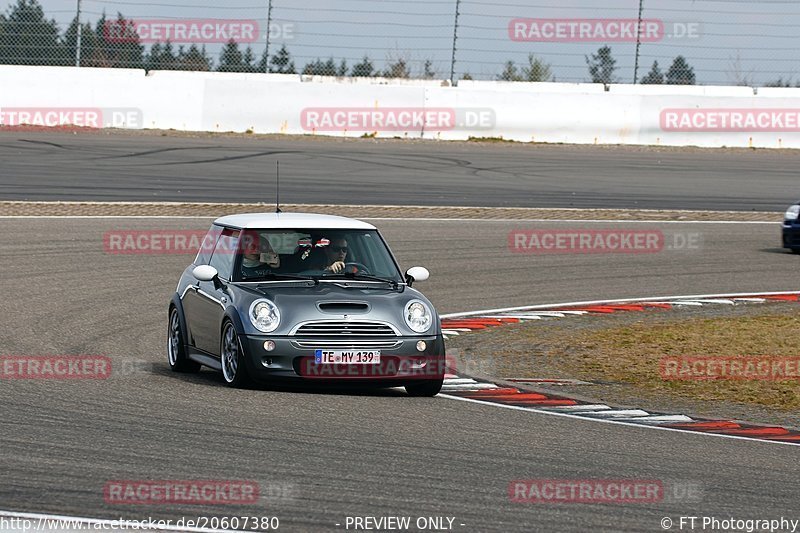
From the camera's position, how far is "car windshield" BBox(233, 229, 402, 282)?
11.0 meters

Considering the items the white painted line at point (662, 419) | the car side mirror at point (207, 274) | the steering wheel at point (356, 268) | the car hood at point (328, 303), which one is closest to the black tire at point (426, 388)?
the car hood at point (328, 303)

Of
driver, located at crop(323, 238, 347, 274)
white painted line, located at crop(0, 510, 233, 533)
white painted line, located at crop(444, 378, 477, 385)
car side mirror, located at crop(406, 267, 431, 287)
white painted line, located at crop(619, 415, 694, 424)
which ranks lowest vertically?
white painted line, located at crop(444, 378, 477, 385)

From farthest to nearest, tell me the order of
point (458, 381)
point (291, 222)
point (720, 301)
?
point (720, 301) → point (458, 381) → point (291, 222)

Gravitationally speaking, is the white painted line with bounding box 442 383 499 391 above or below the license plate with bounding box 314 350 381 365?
below

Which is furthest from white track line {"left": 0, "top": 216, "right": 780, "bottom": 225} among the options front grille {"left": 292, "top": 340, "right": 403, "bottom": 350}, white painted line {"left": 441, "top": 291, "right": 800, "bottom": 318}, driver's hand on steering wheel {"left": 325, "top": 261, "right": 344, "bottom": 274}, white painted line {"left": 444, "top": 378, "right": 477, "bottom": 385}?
front grille {"left": 292, "top": 340, "right": 403, "bottom": 350}

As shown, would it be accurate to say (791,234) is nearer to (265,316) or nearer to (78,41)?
(265,316)

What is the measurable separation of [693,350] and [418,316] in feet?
13.7

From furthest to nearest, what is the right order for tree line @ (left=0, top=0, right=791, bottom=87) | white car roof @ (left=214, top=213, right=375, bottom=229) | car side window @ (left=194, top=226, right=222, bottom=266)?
tree line @ (left=0, top=0, right=791, bottom=87)
car side window @ (left=194, top=226, right=222, bottom=266)
white car roof @ (left=214, top=213, right=375, bottom=229)

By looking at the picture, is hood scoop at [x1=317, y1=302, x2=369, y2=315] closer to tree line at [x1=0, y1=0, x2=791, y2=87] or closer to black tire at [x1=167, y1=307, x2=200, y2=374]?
black tire at [x1=167, y1=307, x2=200, y2=374]

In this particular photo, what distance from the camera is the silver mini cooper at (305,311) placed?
10.1 metres

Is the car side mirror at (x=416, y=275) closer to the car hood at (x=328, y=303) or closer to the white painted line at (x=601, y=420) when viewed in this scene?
the car hood at (x=328, y=303)

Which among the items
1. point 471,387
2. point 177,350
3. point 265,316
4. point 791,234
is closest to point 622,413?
point 471,387

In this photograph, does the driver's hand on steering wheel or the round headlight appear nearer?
the round headlight

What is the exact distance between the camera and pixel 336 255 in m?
11.1
